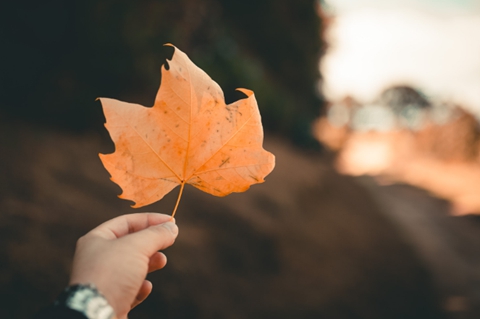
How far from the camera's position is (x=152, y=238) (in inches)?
40.5

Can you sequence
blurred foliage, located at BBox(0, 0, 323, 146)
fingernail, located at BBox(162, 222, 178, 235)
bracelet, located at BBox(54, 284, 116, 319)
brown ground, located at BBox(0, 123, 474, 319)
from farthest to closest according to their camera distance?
blurred foliage, located at BBox(0, 0, 323, 146) < brown ground, located at BBox(0, 123, 474, 319) < fingernail, located at BBox(162, 222, 178, 235) < bracelet, located at BBox(54, 284, 116, 319)

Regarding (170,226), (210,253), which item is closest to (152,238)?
(170,226)

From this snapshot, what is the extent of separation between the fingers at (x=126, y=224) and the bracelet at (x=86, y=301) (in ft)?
0.73

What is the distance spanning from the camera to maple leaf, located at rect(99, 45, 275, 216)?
1.02 m

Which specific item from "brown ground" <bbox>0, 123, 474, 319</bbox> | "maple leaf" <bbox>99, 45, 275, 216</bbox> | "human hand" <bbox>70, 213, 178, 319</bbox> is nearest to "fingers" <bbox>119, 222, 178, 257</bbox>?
"human hand" <bbox>70, 213, 178, 319</bbox>

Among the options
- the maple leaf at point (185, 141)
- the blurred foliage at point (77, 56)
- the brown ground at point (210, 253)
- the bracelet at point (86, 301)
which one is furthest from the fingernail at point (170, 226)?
the blurred foliage at point (77, 56)

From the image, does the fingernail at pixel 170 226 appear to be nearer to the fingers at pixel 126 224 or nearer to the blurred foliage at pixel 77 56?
the fingers at pixel 126 224

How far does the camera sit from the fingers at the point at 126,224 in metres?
1.08

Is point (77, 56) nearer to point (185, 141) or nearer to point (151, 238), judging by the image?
point (185, 141)

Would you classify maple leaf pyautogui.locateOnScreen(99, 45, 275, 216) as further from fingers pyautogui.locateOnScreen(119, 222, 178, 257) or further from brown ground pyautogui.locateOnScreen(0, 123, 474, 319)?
brown ground pyautogui.locateOnScreen(0, 123, 474, 319)

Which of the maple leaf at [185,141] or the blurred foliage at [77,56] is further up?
the blurred foliage at [77,56]

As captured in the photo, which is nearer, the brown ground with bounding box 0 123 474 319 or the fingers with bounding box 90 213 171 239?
the fingers with bounding box 90 213 171 239

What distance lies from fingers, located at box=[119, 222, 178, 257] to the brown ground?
1654 millimetres

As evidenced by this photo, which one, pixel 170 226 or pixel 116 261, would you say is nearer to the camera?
pixel 116 261
